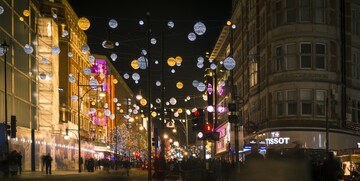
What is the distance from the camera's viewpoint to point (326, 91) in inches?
1598

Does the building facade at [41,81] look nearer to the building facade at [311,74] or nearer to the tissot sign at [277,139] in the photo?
the building facade at [311,74]

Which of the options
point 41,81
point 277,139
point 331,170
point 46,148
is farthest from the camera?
point 41,81

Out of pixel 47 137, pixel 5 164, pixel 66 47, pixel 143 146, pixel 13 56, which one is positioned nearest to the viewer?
pixel 5 164

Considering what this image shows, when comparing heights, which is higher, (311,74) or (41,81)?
(41,81)

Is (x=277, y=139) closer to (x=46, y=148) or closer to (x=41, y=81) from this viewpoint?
(x=46, y=148)

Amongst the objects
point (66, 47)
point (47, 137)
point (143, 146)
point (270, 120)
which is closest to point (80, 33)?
point (66, 47)

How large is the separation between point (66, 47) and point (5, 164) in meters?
50.1

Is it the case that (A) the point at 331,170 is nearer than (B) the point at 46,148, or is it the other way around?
(A) the point at 331,170

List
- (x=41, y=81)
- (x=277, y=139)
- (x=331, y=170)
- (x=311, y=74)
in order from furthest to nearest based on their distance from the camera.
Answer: (x=41, y=81) < (x=277, y=139) < (x=311, y=74) < (x=331, y=170)

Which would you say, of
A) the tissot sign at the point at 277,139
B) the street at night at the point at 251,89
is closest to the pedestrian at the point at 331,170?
the street at night at the point at 251,89

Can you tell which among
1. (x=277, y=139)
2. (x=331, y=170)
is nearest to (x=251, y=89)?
(x=277, y=139)

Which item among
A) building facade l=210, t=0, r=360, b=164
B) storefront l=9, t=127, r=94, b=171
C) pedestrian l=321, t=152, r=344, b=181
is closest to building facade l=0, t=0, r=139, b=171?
storefront l=9, t=127, r=94, b=171

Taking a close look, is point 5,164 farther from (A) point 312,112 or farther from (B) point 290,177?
(B) point 290,177

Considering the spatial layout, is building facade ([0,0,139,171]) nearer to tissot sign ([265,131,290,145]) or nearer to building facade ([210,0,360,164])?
building facade ([210,0,360,164])
